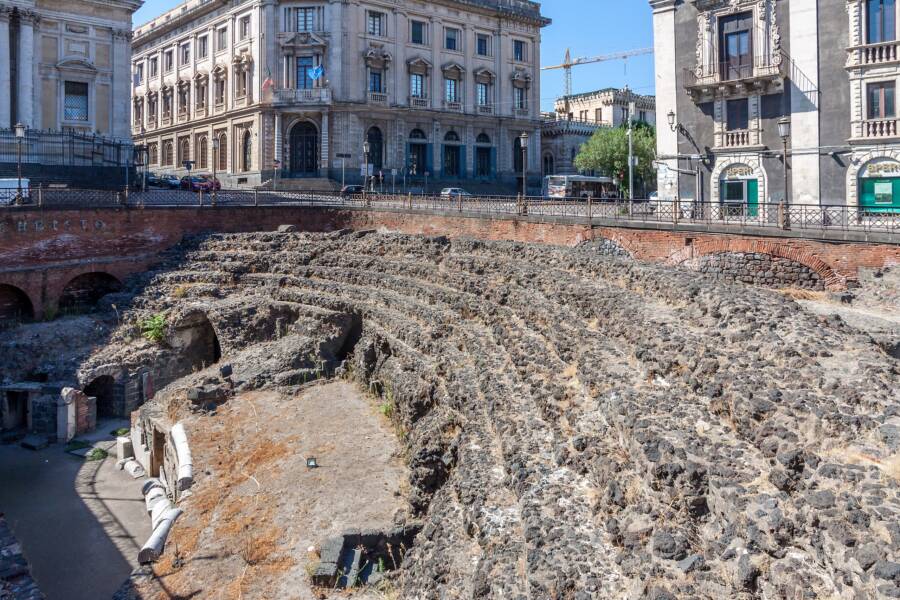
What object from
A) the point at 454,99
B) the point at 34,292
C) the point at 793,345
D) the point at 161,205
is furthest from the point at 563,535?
the point at 454,99

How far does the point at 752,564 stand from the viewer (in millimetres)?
5727

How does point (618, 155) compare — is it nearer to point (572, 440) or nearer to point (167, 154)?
point (167, 154)

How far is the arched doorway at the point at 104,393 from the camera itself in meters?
22.3

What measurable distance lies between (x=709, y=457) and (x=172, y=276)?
24.3 meters

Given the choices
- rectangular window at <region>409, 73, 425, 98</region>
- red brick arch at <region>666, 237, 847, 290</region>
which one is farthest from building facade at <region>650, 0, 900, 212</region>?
rectangular window at <region>409, 73, 425, 98</region>

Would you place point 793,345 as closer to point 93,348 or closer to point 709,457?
point 709,457

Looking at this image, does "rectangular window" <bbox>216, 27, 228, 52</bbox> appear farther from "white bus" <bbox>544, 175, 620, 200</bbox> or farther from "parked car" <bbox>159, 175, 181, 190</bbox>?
"white bus" <bbox>544, 175, 620, 200</bbox>

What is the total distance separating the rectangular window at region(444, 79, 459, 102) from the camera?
195ft

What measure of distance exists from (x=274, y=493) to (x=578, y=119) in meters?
74.0

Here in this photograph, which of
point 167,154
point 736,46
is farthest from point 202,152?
point 736,46

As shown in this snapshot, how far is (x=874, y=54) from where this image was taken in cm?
2542

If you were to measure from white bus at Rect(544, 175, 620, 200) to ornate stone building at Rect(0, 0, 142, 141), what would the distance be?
3010 cm

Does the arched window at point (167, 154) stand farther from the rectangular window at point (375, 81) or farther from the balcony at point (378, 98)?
the balcony at point (378, 98)

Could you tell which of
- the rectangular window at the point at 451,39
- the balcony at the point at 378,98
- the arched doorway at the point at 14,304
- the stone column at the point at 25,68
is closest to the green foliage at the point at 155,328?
the arched doorway at the point at 14,304
